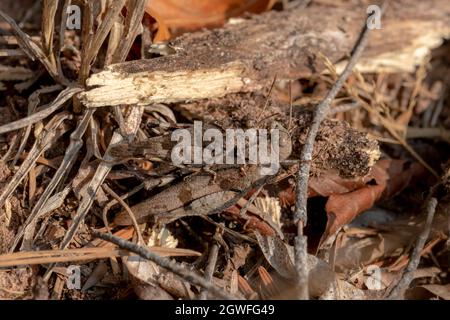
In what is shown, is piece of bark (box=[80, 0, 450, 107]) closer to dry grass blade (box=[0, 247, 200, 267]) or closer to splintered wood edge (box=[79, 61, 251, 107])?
splintered wood edge (box=[79, 61, 251, 107])

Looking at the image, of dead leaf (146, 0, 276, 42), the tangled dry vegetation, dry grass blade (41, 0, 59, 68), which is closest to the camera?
the tangled dry vegetation

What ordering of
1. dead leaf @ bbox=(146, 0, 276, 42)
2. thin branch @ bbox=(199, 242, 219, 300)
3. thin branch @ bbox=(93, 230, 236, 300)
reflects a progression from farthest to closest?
dead leaf @ bbox=(146, 0, 276, 42), thin branch @ bbox=(199, 242, 219, 300), thin branch @ bbox=(93, 230, 236, 300)

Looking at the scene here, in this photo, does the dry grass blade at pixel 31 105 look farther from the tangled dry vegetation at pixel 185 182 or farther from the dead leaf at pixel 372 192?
the dead leaf at pixel 372 192

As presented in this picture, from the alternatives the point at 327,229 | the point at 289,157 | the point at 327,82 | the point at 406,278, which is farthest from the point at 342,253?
the point at 327,82

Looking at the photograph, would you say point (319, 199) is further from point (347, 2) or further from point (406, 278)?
point (347, 2)

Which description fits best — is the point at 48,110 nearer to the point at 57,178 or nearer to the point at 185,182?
the point at 57,178

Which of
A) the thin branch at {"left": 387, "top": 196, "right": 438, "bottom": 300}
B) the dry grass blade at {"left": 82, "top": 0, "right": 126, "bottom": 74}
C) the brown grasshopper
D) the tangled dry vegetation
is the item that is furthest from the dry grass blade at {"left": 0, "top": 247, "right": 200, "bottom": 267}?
the thin branch at {"left": 387, "top": 196, "right": 438, "bottom": 300}

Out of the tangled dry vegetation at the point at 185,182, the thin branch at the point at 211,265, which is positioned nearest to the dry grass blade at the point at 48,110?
the tangled dry vegetation at the point at 185,182
